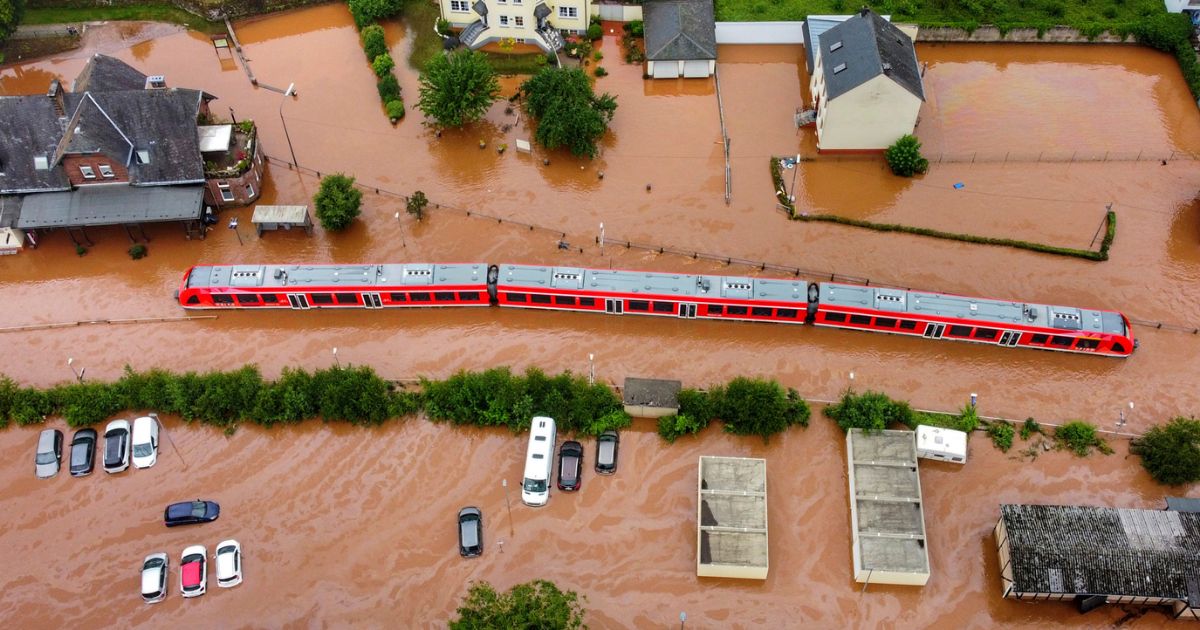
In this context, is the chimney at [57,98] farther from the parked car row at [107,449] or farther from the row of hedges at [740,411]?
the row of hedges at [740,411]

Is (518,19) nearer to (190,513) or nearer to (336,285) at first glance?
(336,285)

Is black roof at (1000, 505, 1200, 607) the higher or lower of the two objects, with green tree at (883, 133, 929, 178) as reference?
lower

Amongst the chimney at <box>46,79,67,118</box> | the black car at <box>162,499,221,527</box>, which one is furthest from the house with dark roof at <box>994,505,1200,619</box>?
the chimney at <box>46,79,67,118</box>

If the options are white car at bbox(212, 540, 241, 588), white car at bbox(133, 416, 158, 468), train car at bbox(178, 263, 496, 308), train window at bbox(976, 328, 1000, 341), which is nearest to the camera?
white car at bbox(212, 540, 241, 588)

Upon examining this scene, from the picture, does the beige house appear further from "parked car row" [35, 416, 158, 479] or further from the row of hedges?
"parked car row" [35, 416, 158, 479]

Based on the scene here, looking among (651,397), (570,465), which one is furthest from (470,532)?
(651,397)

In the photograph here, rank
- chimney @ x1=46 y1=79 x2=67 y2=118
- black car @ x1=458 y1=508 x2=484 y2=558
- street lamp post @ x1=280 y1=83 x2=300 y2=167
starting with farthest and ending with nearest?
street lamp post @ x1=280 y1=83 x2=300 y2=167
chimney @ x1=46 y1=79 x2=67 y2=118
black car @ x1=458 y1=508 x2=484 y2=558

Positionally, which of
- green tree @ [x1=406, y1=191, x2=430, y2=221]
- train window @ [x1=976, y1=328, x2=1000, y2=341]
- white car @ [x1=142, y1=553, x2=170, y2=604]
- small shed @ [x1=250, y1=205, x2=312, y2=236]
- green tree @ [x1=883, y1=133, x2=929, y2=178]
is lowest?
white car @ [x1=142, y1=553, x2=170, y2=604]
